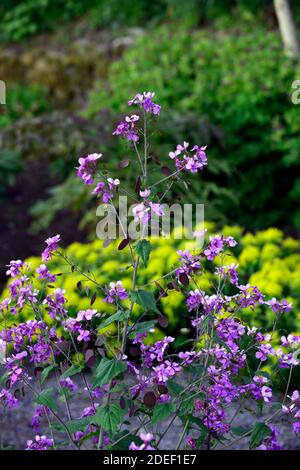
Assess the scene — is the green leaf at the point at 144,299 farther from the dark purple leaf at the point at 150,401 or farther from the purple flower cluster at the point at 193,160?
the purple flower cluster at the point at 193,160

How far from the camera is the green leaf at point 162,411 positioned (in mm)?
2096

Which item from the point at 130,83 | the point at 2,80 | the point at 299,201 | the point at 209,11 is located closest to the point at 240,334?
the point at 299,201

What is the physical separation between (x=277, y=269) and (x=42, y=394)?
2.19m

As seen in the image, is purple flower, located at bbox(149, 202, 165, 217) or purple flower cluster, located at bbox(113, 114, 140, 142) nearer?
purple flower, located at bbox(149, 202, 165, 217)

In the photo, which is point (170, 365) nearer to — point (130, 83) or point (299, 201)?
point (299, 201)

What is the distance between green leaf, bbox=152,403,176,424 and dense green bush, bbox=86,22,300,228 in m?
3.49

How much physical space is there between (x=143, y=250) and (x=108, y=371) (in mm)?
345

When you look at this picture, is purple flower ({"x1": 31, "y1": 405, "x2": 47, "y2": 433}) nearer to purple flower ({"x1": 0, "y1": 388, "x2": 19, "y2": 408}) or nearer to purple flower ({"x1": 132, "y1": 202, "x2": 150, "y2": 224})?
purple flower ({"x1": 0, "y1": 388, "x2": 19, "y2": 408})

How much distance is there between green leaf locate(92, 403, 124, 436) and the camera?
6.86 ft

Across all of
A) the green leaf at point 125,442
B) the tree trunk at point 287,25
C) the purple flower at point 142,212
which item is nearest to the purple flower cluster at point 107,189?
the purple flower at point 142,212

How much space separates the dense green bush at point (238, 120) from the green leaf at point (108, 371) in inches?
137

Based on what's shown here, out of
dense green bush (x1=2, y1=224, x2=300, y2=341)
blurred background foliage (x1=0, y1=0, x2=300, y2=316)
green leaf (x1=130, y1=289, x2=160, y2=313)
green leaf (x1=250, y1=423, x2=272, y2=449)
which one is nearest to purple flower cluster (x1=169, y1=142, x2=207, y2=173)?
green leaf (x1=130, y1=289, x2=160, y2=313)

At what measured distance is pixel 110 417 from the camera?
212 cm

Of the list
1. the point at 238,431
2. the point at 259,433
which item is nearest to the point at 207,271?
the point at 238,431
